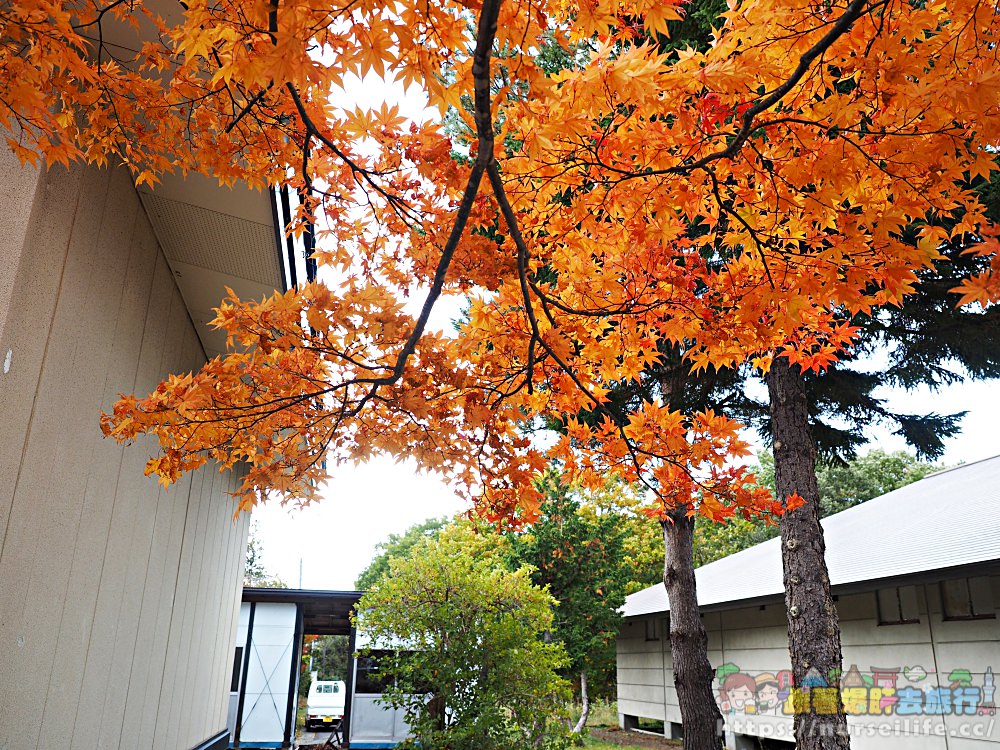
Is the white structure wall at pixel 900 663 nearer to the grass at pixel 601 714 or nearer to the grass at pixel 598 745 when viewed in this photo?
the grass at pixel 598 745

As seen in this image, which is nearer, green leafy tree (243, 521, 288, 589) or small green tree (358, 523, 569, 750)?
small green tree (358, 523, 569, 750)

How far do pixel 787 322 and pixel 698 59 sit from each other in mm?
1222

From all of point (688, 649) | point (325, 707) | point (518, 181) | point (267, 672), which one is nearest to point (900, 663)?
point (688, 649)

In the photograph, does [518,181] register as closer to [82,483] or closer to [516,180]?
[516,180]

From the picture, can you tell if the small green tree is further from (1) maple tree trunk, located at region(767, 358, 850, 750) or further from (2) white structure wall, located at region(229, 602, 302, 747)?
(2) white structure wall, located at region(229, 602, 302, 747)

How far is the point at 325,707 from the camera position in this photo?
19766mm

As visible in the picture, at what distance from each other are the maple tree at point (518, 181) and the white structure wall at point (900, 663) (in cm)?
573

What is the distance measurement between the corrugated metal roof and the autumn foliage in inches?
189

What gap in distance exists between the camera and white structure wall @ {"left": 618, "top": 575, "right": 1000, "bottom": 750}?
7.49 metres

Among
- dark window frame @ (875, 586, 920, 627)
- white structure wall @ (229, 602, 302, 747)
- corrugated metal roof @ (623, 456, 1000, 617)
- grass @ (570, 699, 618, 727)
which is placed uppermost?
corrugated metal roof @ (623, 456, 1000, 617)

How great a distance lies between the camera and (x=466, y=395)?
348 centimetres

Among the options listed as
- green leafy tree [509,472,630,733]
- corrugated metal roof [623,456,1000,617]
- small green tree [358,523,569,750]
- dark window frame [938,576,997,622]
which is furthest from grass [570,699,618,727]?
dark window frame [938,576,997,622]

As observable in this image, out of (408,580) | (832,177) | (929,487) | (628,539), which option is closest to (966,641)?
(929,487)

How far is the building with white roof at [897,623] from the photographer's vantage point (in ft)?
24.5
